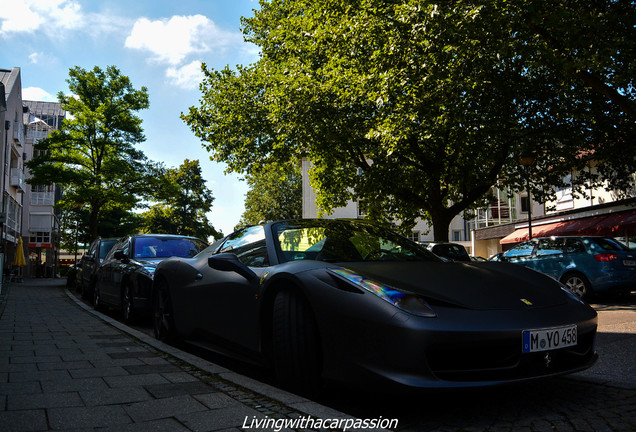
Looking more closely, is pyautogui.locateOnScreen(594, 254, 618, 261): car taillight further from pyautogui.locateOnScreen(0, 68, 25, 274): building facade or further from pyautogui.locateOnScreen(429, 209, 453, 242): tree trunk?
pyautogui.locateOnScreen(0, 68, 25, 274): building facade

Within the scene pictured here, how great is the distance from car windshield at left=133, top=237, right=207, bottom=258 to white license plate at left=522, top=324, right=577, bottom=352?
675 centimetres

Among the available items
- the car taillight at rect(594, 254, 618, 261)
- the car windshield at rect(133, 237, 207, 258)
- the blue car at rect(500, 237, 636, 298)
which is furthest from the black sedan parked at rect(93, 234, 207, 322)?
the car taillight at rect(594, 254, 618, 261)

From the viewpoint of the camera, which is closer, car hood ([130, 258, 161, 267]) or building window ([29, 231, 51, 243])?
car hood ([130, 258, 161, 267])

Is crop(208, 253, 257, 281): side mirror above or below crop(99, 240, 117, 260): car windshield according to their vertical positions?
below

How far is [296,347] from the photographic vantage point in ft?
10.7

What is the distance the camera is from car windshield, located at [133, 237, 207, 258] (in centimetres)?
896

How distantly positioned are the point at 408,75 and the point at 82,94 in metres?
21.0

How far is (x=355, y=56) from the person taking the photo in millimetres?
16219

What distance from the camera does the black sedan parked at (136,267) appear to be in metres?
8.02

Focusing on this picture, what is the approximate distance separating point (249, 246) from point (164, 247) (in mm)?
5144

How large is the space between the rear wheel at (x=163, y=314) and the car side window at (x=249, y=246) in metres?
1.15

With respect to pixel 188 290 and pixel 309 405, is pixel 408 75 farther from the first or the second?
pixel 309 405

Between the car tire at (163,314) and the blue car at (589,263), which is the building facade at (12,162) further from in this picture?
the blue car at (589,263)

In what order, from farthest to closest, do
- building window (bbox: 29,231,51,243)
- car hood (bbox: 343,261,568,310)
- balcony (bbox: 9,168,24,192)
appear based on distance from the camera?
building window (bbox: 29,231,51,243) < balcony (bbox: 9,168,24,192) < car hood (bbox: 343,261,568,310)
